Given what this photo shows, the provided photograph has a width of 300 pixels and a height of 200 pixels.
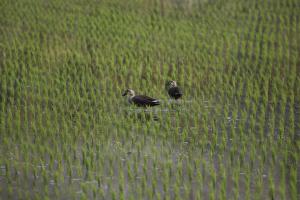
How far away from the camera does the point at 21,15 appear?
16.7 meters

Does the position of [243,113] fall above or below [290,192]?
above

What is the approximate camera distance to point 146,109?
953 centimetres

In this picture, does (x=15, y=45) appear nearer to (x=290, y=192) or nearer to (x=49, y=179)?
(x=49, y=179)

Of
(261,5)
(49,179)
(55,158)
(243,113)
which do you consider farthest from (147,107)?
(261,5)

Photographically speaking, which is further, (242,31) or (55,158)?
(242,31)

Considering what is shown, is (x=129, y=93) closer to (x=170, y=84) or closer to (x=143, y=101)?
(x=143, y=101)

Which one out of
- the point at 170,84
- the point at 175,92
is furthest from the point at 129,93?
the point at 170,84

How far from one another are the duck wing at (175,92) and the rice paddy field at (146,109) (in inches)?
6.3

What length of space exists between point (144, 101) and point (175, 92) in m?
0.72

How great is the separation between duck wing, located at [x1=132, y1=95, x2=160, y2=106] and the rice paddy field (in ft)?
0.61

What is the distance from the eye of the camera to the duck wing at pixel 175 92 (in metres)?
9.73

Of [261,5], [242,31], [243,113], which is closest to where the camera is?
[243,113]

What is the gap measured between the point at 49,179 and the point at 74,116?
100 inches

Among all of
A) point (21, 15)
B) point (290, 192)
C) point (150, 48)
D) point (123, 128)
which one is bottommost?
point (290, 192)
